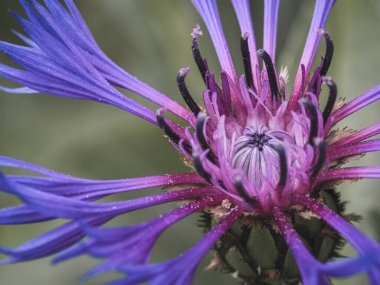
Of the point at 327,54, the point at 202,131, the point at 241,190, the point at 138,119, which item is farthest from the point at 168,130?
the point at 138,119

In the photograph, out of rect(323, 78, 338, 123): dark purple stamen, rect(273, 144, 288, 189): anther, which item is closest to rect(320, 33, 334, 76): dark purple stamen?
rect(323, 78, 338, 123): dark purple stamen

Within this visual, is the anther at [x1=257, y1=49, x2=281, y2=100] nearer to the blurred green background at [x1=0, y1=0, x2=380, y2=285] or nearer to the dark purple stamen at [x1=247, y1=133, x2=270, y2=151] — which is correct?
the dark purple stamen at [x1=247, y1=133, x2=270, y2=151]

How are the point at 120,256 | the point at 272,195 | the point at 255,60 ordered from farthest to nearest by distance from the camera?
the point at 255,60
the point at 272,195
the point at 120,256

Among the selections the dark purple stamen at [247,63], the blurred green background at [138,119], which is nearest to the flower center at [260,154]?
the dark purple stamen at [247,63]

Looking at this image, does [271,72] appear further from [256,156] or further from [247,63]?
[256,156]

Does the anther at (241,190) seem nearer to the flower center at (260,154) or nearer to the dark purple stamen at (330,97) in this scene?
the flower center at (260,154)

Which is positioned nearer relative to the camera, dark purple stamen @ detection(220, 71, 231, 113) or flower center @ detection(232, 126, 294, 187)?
flower center @ detection(232, 126, 294, 187)

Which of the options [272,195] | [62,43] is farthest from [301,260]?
[62,43]

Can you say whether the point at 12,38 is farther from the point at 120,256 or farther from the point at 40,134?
the point at 120,256
